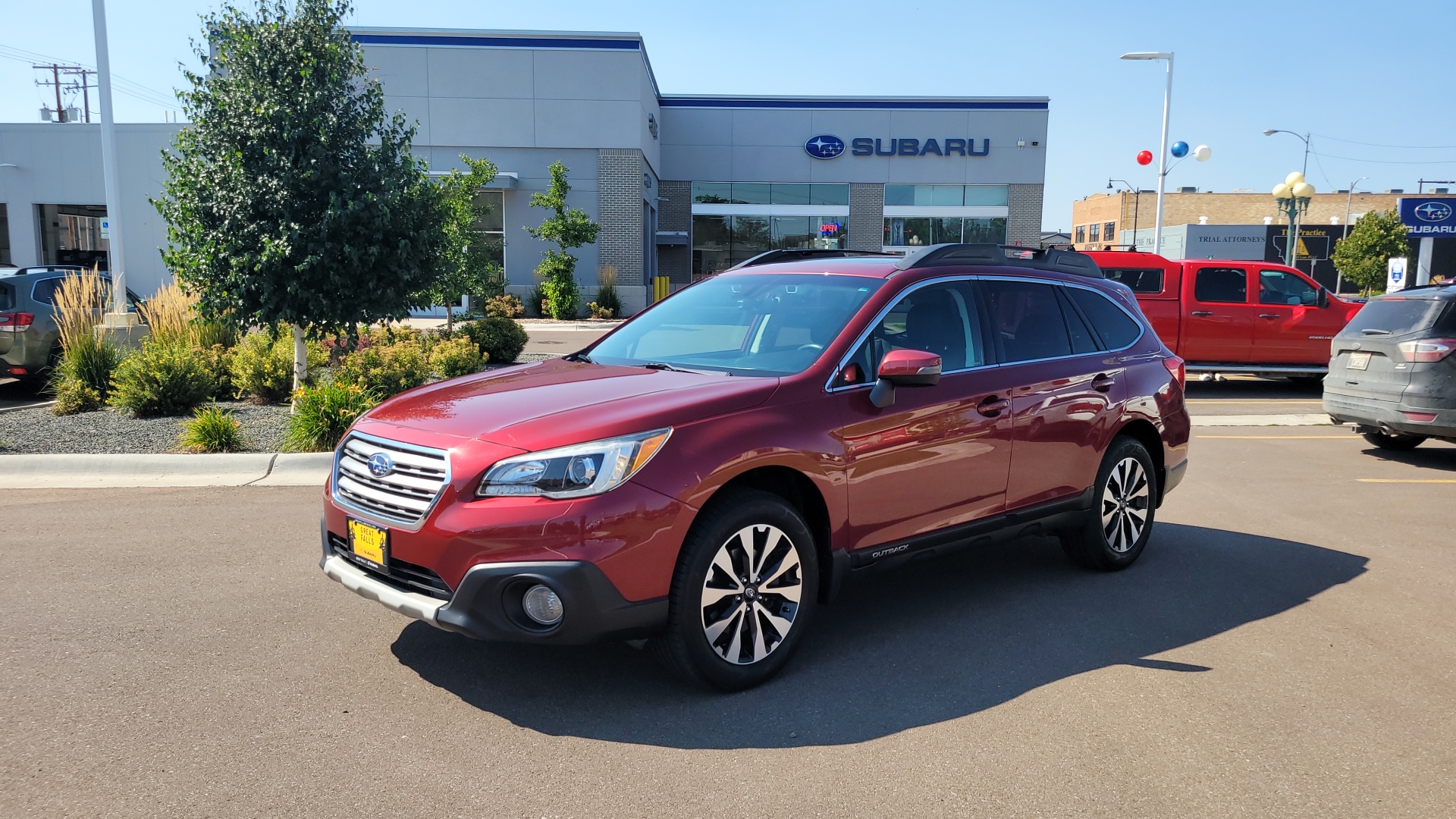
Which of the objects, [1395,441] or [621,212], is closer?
[1395,441]

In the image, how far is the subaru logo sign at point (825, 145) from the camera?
1599 inches

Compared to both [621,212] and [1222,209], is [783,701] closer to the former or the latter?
[621,212]

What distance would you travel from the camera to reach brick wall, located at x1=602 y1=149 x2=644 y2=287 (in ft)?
111

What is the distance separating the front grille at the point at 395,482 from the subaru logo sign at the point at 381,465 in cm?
1

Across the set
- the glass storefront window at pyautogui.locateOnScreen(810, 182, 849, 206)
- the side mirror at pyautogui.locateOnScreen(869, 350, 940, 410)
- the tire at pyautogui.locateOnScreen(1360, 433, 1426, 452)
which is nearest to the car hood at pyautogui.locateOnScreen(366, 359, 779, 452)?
the side mirror at pyautogui.locateOnScreen(869, 350, 940, 410)

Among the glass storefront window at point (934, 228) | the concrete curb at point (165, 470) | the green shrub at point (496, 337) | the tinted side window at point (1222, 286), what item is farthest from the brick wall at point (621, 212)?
the concrete curb at point (165, 470)

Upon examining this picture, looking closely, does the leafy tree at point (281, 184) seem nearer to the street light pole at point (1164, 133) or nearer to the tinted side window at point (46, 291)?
the tinted side window at point (46, 291)

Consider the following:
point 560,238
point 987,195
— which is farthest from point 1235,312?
point 987,195

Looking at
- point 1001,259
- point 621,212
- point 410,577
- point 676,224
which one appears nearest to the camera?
point 410,577

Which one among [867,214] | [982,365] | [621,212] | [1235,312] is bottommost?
[1235,312]

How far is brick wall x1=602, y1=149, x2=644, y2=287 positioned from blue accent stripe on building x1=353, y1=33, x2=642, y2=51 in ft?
11.1

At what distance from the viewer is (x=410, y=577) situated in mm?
3904

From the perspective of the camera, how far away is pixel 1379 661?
4.67m

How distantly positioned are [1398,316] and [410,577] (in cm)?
996
